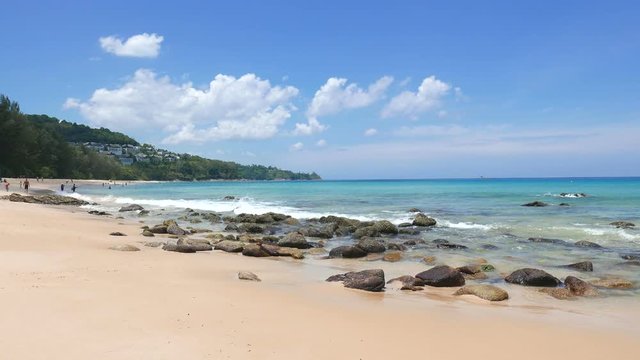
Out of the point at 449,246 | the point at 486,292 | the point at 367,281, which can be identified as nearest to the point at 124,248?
the point at 367,281

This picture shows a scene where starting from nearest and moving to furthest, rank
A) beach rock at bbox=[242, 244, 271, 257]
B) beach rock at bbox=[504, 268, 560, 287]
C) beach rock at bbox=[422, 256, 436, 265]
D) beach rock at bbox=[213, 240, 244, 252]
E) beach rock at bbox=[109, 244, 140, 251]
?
beach rock at bbox=[504, 268, 560, 287] < beach rock at bbox=[109, 244, 140, 251] < beach rock at bbox=[422, 256, 436, 265] < beach rock at bbox=[242, 244, 271, 257] < beach rock at bbox=[213, 240, 244, 252]

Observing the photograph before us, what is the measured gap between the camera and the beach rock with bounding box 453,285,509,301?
9.58 meters

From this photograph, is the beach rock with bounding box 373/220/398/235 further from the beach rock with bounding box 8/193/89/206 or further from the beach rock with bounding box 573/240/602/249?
the beach rock with bounding box 8/193/89/206

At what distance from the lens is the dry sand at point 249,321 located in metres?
5.61

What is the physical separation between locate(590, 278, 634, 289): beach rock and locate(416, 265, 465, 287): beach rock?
3233mm

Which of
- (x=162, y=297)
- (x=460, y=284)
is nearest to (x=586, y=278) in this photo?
(x=460, y=284)

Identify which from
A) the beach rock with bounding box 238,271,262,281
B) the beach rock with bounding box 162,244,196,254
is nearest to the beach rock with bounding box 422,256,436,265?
the beach rock with bounding box 238,271,262,281

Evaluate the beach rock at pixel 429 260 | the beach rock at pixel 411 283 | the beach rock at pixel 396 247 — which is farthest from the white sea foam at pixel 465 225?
the beach rock at pixel 411 283

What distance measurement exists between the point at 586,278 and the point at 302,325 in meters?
8.56

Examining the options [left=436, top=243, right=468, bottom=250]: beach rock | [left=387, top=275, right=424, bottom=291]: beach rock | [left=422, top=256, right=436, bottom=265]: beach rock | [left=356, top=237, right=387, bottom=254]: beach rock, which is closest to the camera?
[left=387, top=275, right=424, bottom=291]: beach rock

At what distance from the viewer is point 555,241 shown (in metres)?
18.6

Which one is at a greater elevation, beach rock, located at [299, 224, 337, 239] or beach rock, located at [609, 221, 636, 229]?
beach rock, located at [609, 221, 636, 229]

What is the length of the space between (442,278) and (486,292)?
1.24m

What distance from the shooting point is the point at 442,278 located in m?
10.8
